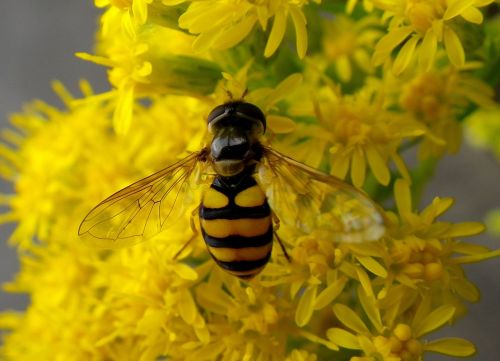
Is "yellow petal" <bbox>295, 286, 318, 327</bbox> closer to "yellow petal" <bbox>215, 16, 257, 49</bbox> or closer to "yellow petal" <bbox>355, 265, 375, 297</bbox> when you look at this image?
"yellow petal" <bbox>355, 265, 375, 297</bbox>

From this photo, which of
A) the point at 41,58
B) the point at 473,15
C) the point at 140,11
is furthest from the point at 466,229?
the point at 41,58

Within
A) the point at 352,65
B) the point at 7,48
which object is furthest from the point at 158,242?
the point at 7,48

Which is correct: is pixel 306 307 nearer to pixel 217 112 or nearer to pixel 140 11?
pixel 217 112

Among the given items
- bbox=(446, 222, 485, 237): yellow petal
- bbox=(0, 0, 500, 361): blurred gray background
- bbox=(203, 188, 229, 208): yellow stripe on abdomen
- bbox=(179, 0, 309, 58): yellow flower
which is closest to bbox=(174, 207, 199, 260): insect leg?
bbox=(203, 188, 229, 208): yellow stripe on abdomen

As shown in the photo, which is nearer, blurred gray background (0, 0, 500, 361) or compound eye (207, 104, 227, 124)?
compound eye (207, 104, 227, 124)

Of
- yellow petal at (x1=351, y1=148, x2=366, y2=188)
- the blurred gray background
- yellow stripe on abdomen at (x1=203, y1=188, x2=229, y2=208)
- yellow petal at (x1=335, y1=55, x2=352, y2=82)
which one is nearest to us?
yellow stripe on abdomen at (x1=203, y1=188, x2=229, y2=208)

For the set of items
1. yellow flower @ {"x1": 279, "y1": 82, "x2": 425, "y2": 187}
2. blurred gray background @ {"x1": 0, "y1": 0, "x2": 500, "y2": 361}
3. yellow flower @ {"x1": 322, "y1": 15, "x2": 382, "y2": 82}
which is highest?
blurred gray background @ {"x1": 0, "y1": 0, "x2": 500, "y2": 361}
